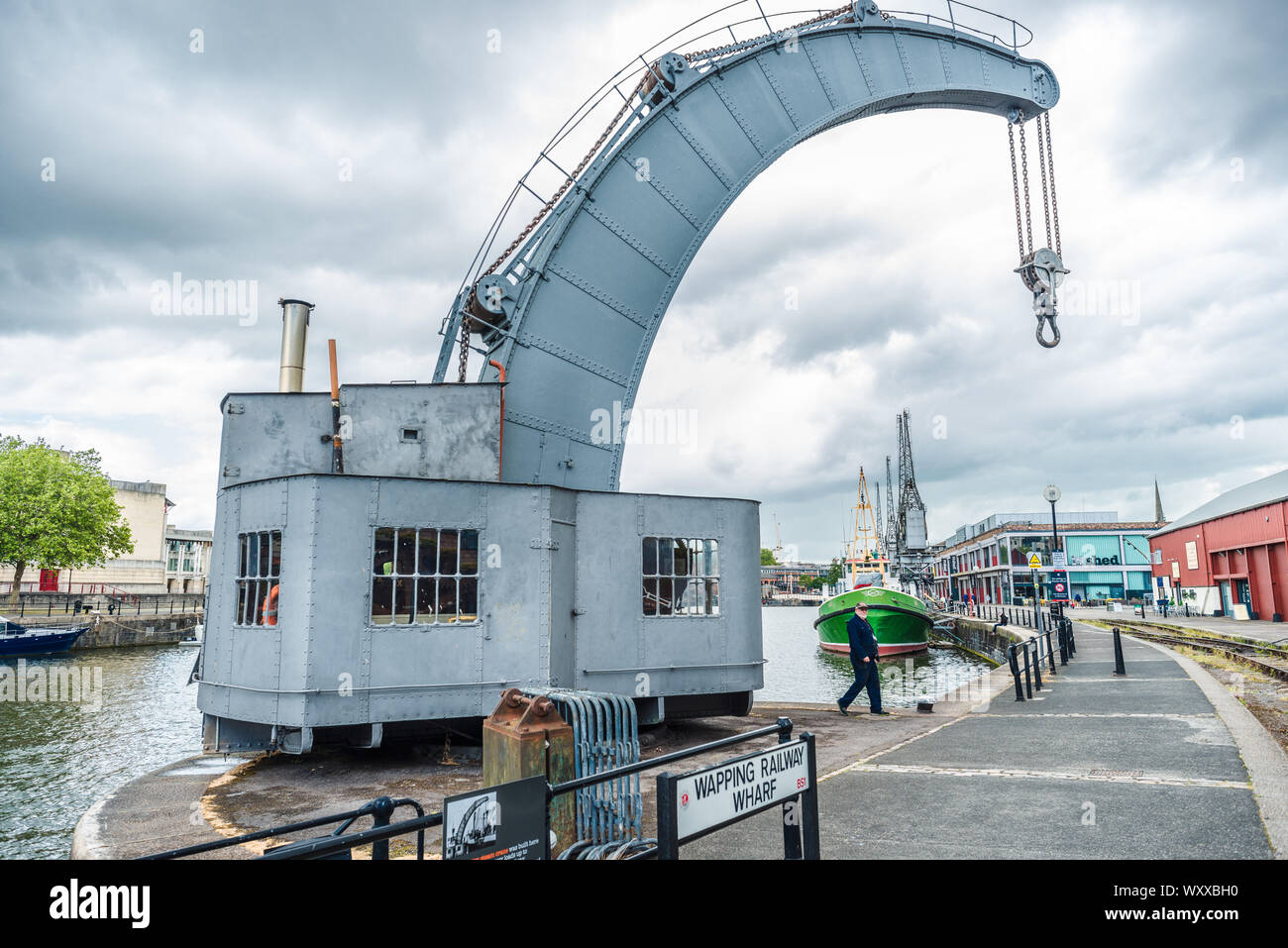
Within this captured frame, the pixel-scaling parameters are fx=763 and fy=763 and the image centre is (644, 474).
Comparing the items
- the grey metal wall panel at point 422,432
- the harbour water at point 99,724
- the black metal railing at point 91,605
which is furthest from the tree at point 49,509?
the grey metal wall panel at point 422,432

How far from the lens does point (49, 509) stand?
42.9m

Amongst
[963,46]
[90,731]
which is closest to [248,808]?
[90,731]

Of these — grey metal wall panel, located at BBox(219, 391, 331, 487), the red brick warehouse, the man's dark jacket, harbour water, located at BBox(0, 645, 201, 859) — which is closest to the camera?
harbour water, located at BBox(0, 645, 201, 859)

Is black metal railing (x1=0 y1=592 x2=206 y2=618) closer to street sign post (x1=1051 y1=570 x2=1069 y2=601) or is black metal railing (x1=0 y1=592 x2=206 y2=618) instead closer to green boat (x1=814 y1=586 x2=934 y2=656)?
green boat (x1=814 y1=586 x2=934 y2=656)

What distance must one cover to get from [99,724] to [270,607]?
42.9ft

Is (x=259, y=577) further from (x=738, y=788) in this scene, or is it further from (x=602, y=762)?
(x=738, y=788)

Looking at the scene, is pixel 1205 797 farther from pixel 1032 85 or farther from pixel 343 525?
pixel 1032 85

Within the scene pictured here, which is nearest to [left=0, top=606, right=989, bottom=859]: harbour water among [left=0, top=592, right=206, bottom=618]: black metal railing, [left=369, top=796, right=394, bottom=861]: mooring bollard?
[left=0, top=592, right=206, bottom=618]: black metal railing

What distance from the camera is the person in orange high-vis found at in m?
9.29

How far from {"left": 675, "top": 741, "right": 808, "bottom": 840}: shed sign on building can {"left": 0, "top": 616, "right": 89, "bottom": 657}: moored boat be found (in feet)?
126

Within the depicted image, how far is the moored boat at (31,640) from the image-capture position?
104 feet

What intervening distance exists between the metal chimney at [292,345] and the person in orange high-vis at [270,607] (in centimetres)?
477
